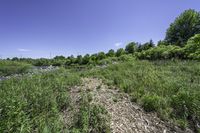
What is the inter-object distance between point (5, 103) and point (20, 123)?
0.65m

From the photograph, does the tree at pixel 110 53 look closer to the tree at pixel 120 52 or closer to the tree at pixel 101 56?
the tree at pixel 101 56

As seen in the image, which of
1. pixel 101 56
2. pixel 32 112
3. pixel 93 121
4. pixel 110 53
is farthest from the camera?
pixel 110 53

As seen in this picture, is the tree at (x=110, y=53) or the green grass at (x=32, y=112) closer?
the green grass at (x=32, y=112)

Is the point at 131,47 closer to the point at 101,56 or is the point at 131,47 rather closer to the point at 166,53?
the point at 101,56

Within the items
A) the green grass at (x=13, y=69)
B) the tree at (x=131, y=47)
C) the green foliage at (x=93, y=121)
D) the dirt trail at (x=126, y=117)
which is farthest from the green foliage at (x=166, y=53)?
the green grass at (x=13, y=69)

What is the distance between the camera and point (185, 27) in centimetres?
3130

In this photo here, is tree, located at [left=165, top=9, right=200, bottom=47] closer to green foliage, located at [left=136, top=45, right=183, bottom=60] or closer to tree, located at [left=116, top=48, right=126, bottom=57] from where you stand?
tree, located at [left=116, top=48, right=126, bottom=57]

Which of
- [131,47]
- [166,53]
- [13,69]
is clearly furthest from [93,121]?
[131,47]

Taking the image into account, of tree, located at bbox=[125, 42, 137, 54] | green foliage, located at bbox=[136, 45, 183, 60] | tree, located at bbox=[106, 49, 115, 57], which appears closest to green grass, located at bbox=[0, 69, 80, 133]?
green foliage, located at bbox=[136, 45, 183, 60]

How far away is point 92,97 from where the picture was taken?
4090 millimetres

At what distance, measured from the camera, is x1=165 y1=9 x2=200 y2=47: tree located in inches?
1211

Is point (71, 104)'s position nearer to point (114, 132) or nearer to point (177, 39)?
point (114, 132)

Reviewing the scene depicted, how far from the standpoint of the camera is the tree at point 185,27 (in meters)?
30.8

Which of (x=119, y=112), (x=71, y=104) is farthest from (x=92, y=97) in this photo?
(x=119, y=112)
